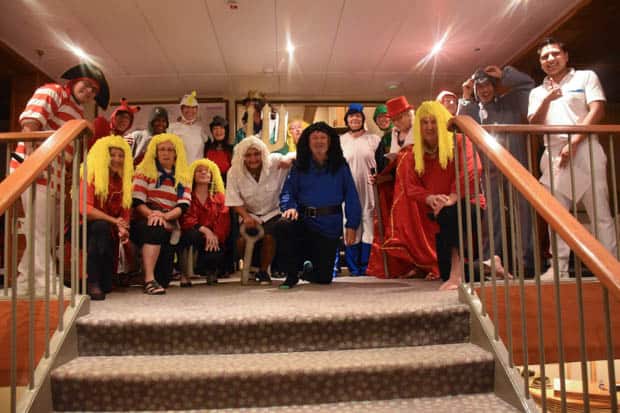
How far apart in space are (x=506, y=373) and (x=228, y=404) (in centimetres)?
105

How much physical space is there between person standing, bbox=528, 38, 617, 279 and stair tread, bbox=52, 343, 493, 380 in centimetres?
111

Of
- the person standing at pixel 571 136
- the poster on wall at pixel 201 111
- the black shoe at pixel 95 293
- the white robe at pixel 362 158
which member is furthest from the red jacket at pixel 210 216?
the poster on wall at pixel 201 111

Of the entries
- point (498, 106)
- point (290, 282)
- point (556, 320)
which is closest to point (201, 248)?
point (290, 282)

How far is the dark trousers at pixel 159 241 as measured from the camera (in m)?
3.01

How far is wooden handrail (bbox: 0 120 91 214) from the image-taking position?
1.56 metres

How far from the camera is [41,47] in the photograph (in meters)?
5.39

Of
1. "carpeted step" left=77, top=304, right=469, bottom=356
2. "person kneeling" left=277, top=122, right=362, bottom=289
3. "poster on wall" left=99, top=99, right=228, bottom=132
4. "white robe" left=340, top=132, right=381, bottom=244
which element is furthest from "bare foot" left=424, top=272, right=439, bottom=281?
"poster on wall" left=99, top=99, right=228, bottom=132

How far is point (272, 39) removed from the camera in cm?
534

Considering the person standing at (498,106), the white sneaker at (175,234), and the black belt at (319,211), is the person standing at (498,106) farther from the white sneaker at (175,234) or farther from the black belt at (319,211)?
the white sneaker at (175,234)

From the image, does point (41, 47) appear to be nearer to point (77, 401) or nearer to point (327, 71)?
point (327, 71)

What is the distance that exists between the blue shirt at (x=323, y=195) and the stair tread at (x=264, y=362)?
1.25m

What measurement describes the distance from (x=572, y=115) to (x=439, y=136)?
82 cm

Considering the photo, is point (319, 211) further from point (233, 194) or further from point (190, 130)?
point (190, 130)

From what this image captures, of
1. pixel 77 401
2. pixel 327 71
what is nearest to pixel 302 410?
pixel 77 401
